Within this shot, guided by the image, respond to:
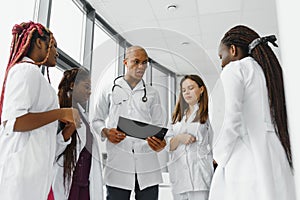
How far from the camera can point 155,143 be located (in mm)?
899

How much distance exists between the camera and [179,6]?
85.2 inches

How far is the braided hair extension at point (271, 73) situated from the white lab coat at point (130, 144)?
344 mm

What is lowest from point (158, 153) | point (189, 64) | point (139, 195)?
point (139, 195)

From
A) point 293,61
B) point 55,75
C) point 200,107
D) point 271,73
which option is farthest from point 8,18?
point 293,61

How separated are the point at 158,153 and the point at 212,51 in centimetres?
182

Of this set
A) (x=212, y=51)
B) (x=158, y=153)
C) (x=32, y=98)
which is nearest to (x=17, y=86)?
(x=32, y=98)

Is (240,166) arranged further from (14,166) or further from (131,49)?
(14,166)

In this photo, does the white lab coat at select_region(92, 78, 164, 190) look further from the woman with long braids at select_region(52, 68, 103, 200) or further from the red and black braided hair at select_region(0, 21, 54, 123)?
the red and black braided hair at select_region(0, 21, 54, 123)

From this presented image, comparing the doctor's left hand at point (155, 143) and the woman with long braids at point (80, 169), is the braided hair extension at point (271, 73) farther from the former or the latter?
the woman with long braids at point (80, 169)

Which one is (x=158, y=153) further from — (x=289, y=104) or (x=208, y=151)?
(x=289, y=104)

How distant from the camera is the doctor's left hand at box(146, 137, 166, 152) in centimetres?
90

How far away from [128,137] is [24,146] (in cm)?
32

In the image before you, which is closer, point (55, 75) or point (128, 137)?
point (128, 137)

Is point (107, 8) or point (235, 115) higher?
point (107, 8)
